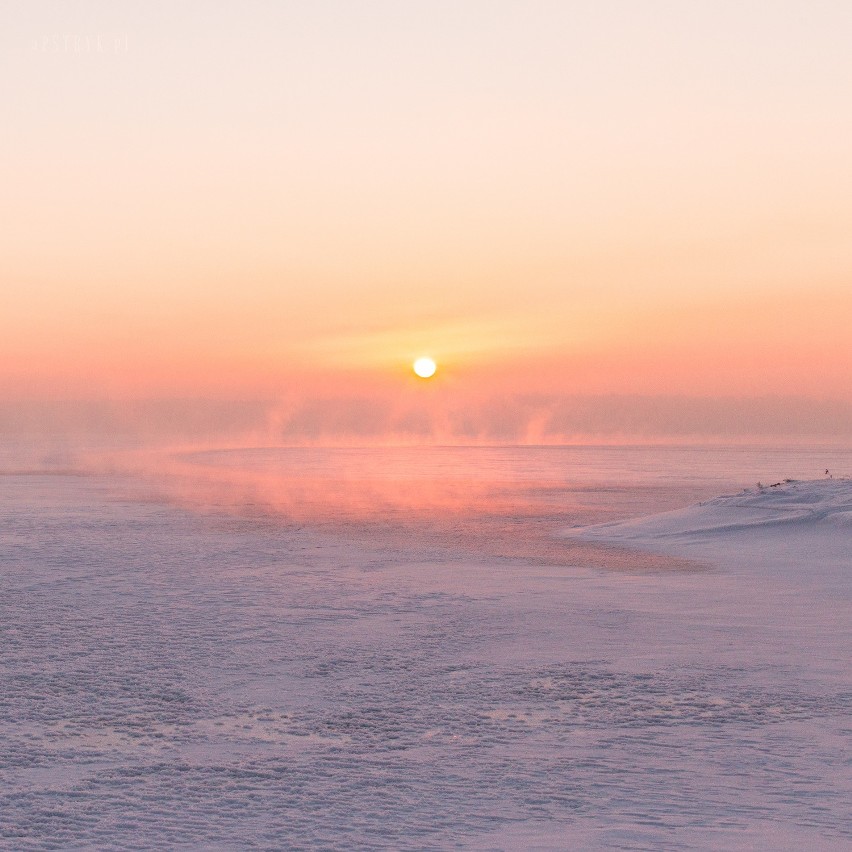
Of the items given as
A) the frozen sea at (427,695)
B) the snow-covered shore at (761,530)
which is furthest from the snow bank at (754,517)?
the frozen sea at (427,695)

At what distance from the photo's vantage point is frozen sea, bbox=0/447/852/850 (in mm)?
4809

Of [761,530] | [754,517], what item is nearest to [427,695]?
[761,530]

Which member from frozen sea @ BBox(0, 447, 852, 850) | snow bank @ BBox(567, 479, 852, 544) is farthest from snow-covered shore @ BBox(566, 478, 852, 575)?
frozen sea @ BBox(0, 447, 852, 850)

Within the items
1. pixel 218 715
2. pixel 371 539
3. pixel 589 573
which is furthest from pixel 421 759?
pixel 371 539

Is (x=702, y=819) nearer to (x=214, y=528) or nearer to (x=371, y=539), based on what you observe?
(x=371, y=539)

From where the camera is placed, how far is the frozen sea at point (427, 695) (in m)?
4.81

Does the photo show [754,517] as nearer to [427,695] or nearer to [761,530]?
[761,530]

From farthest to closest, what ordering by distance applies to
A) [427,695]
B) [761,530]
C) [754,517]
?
[754,517] < [761,530] < [427,695]

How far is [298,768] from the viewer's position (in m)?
5.57

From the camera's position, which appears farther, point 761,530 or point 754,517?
point 754,517

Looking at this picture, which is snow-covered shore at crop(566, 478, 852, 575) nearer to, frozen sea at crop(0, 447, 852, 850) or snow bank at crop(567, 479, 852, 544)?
snow bank at crop(567, 479, 852, 544)

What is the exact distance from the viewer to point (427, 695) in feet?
23.3

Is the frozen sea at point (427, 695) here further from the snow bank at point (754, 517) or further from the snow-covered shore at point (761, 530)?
the snow bank at point (754, 517)

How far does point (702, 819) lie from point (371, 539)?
13.0m
